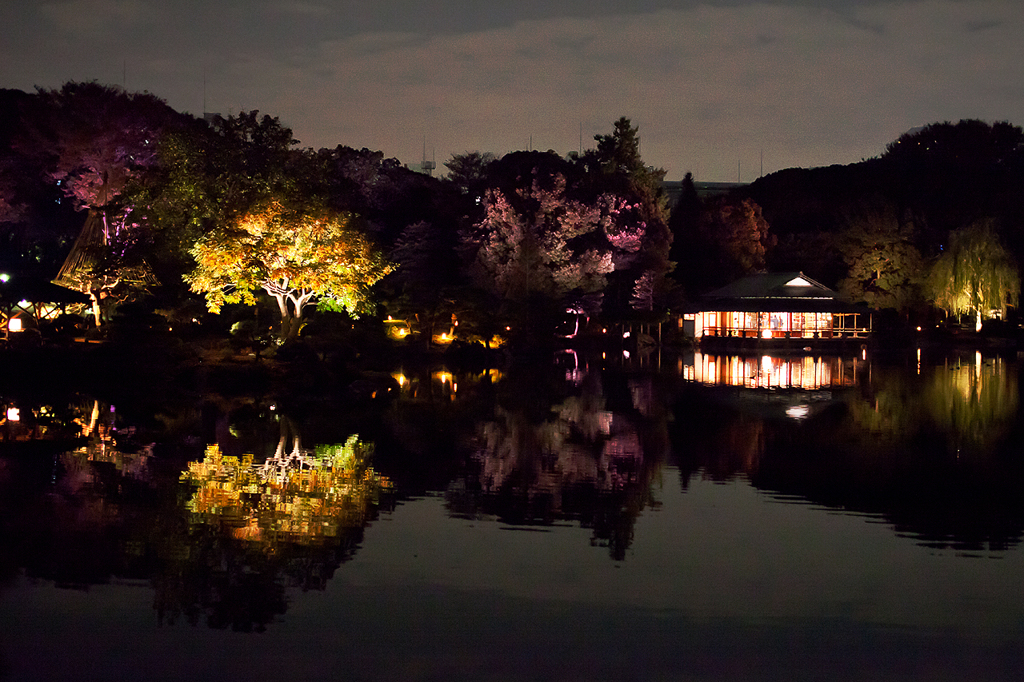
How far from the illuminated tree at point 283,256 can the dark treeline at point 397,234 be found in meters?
0.06

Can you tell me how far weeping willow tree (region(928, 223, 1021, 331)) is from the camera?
173 ft

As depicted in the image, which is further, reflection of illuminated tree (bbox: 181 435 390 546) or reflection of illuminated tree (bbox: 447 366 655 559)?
reflection of illuminated tree (bbox: 447 366 655 559)

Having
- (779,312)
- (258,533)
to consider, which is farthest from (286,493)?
(779,312)

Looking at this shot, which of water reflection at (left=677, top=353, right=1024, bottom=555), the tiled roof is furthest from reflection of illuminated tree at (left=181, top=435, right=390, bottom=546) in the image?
the tiled roof

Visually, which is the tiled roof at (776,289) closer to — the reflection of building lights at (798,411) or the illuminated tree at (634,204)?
the illuminated tree at (634,204)

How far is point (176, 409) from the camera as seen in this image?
1936 centimetres

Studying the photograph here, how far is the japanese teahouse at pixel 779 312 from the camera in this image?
2039 inches

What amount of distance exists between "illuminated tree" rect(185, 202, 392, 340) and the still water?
9.91m

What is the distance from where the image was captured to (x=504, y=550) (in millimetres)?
8938

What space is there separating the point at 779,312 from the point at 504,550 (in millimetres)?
44975

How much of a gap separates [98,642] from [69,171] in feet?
122

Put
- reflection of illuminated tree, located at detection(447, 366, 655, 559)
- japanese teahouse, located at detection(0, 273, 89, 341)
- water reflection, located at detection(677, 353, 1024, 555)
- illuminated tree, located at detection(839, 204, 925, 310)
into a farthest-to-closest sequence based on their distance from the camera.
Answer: illuminated tree, located at detection(839, 204, 925, 310), japanese teahouse, located at detection(0, 273, 89, 341), water reflection, located at detection(677, 353, 1024, 555), reflection of illuminated tree, located at detection(447, 366, 655, 559)

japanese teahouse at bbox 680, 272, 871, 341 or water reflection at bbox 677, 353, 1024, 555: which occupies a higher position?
japanese teahouse at bbox 680, 272, 871, 341

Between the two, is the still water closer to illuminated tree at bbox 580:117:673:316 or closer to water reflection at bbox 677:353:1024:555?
water reflection at bbox 677:353:1024:555
